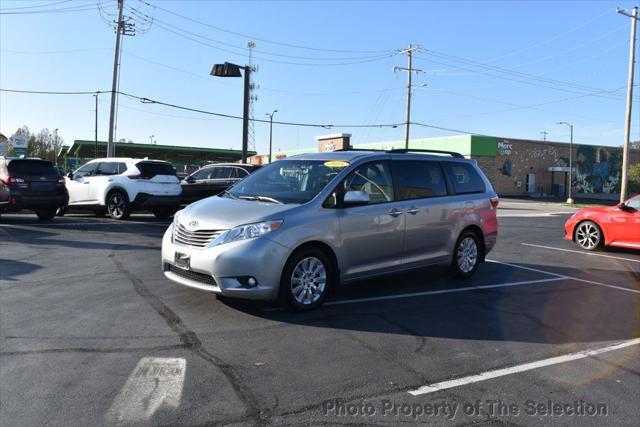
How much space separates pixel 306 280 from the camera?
578 cm

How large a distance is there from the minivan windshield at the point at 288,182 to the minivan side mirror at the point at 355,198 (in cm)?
33

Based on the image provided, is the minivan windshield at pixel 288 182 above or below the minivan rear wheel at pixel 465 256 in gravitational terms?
above

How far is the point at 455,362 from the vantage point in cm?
451

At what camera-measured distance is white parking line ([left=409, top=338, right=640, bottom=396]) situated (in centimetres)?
397

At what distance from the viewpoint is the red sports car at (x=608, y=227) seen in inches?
452

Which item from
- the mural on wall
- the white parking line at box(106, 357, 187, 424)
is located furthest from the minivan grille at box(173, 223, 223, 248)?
the mural on wall

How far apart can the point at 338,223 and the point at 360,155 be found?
1166 mm

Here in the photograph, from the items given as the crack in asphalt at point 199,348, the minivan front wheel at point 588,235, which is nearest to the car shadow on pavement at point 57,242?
the crack in asphalt at point 199,348

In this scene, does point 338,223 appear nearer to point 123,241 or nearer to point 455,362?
point 455,362

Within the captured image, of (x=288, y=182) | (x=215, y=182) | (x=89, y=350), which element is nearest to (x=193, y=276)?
(x=89, y=350)

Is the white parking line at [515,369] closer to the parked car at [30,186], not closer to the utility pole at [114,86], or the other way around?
the parked car at [30,186]

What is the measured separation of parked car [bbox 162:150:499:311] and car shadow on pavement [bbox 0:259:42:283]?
272 centimetres

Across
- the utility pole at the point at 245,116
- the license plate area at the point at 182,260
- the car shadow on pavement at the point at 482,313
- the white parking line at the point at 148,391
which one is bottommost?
the white parking line at the point at 148,391

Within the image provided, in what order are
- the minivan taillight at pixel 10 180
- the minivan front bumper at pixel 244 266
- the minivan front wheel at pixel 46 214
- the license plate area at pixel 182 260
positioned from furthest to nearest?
the minivan front wheel at pixel 46 214 → the minivan taillight at pixel 10 180 → the license plate area at pixel 182 260 → the minivan front bumper at pixel 244 266
